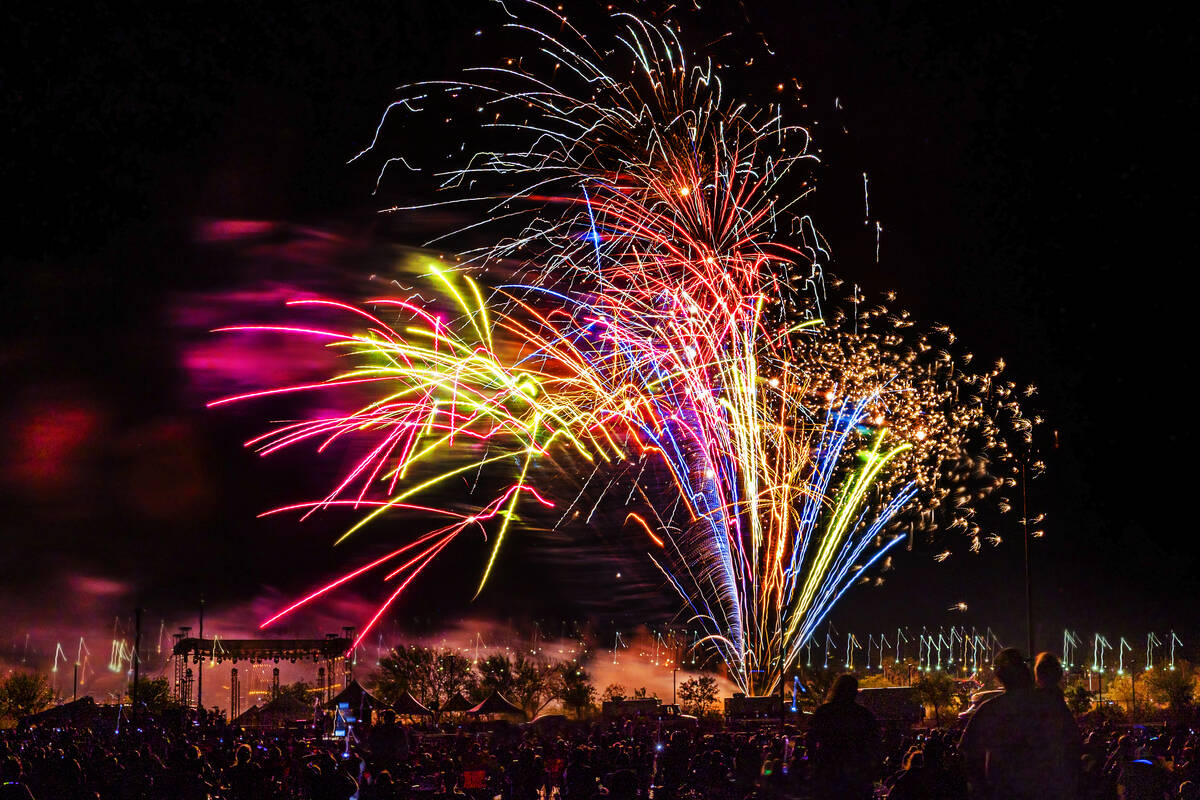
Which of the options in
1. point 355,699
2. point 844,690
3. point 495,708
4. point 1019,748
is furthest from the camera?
point 495,708

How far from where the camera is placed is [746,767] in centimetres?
1068

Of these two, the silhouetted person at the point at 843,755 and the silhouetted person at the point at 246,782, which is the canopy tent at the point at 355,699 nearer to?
the silhouetted person at the point at 246,782

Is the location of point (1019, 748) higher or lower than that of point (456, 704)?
higher

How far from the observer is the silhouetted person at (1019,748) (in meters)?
5.25

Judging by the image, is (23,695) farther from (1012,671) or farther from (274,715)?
(1012,671)

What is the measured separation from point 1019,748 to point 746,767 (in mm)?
5726

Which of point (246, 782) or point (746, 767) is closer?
point (746, 767)

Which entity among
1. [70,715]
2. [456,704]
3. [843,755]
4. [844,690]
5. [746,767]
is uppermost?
[844,690]

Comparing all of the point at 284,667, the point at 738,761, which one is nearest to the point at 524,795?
the point at 738,761

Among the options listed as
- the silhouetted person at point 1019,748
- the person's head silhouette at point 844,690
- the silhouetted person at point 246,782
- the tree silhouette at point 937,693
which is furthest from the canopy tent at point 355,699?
the tree silhouette at point 937,693

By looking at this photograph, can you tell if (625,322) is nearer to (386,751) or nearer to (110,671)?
(386,751)

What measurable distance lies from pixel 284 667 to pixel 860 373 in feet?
248

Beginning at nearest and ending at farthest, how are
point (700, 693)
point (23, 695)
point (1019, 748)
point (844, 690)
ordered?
point (1019, 748)
point (844, 690)
point (23, 695)
point (700, 693)

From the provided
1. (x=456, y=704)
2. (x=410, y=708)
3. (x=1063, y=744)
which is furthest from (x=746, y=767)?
(x=456, y=704)
